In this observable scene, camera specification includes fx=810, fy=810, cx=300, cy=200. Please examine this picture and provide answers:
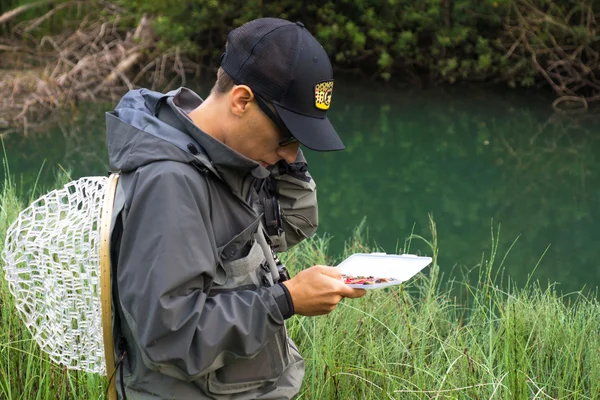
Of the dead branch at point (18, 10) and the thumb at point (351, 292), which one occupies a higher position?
the thumb at point (351, 292)

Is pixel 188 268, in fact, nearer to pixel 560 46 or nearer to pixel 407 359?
pixel 407 359

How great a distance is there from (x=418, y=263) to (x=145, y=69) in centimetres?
775

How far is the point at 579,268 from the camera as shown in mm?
5449

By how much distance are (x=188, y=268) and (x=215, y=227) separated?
0.58ft

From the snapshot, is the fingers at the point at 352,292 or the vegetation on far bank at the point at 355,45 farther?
the vegetation on far bank at the point at 355,45

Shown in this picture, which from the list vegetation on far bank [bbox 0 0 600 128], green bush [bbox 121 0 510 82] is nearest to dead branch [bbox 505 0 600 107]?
vegetation on far bank [bbox 0 0 600 128]

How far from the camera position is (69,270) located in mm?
1637

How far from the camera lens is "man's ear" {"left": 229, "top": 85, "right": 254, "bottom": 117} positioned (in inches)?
60.8

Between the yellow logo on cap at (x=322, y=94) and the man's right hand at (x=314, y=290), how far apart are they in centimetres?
32

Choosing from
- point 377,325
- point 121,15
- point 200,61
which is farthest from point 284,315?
point 121,15

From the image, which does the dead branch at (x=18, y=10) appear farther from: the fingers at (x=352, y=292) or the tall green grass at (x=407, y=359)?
the fingers at (x=352, y=292)

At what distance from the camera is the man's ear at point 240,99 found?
1.54 metres

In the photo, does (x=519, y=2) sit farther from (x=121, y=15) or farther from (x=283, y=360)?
(x=283, y=360)

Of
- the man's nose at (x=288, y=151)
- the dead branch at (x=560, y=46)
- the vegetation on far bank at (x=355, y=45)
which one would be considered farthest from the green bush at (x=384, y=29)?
the man's nose at (x=288, y=151)
